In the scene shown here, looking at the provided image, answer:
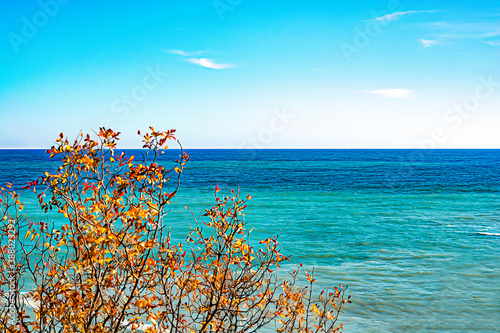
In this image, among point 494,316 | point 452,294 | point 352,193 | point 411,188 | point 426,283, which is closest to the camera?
point 494,316

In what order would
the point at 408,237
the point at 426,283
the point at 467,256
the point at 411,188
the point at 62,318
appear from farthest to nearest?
1. the point at 411,188
2. the point at 408,237
3. the point at 467,256
4. the point at 426,283
5. the point at 62,318

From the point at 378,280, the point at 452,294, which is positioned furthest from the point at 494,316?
the point at 378,280

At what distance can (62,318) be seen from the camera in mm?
3920

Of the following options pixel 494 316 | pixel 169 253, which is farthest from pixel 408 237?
pixel 169 253

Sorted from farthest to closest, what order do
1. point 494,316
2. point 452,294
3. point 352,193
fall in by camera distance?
point 352,193 < point 452,294 < point 494,316

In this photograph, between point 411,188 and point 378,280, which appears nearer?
point 378,280

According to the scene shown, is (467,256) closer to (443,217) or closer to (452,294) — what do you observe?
(452,294)

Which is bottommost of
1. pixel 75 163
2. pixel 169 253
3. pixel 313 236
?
pixel 313 236

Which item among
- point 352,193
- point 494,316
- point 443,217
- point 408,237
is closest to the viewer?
point 494,316

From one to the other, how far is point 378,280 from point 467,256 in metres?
5.51

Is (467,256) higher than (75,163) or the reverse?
the reverse

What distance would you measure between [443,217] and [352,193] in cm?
1467

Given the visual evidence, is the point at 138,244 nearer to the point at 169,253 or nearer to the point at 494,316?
the point at 169,253

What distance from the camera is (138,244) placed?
3645mm
